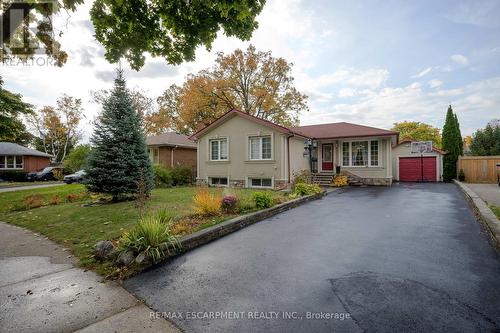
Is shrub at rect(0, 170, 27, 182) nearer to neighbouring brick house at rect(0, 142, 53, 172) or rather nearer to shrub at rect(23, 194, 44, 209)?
neighbouring brick house at rect(0, 142, 53, 172)

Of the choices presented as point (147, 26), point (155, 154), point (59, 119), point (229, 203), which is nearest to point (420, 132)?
point (155, 154)

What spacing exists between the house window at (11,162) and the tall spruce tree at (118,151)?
32.0 meters

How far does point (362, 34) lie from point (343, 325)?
1409 centimetres

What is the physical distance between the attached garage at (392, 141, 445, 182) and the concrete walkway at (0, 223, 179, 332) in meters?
24.1

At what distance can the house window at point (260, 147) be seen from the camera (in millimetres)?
15173

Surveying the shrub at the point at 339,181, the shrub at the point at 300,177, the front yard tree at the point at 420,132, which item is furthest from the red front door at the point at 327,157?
the front yard tree at the point at 420,132

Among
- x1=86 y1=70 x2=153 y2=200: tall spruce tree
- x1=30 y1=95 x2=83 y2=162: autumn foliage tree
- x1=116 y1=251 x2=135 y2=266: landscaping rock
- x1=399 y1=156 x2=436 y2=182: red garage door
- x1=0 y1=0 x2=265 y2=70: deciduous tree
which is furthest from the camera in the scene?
x1=30 y1=95 x2=83 y2=162: autumn foliage tree

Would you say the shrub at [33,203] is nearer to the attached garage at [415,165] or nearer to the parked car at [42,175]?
the parked car at [42,175]

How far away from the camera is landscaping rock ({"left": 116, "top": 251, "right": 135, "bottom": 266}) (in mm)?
4082

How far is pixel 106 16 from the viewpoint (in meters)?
5.18

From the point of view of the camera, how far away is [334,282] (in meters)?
3.39

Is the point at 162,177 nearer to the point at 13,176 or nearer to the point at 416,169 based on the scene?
the point at 416,169

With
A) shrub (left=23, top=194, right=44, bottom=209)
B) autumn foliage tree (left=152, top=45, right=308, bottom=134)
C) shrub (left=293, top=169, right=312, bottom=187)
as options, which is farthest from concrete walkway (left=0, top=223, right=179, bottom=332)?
autumn foliage tree (left=152, top=45, right=308, bottom=134)

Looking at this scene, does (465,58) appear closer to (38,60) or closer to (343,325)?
(343,325)
